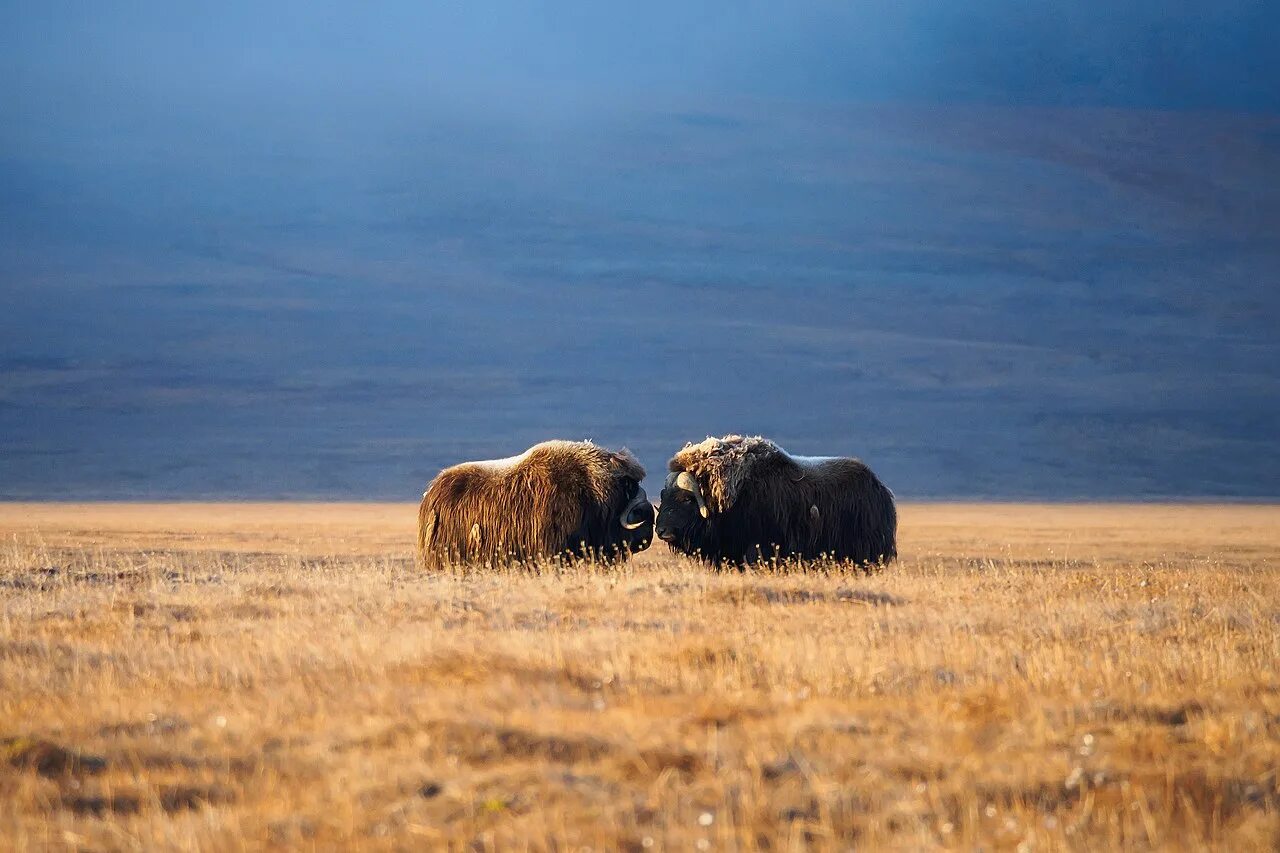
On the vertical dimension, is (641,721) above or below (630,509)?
below

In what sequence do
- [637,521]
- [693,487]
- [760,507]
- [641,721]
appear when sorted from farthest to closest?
[637,521], [760,507], [693,487], [641,721]

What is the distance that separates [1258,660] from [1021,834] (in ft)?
17.3

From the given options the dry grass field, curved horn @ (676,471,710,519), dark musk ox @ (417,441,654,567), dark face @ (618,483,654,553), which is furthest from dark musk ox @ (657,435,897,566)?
the dry grass field

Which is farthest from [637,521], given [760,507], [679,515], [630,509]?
[760,507]

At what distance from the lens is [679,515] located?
1930 centimetres

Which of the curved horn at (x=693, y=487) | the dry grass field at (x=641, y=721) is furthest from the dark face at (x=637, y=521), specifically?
the dry grass field at (x=641, y=721)

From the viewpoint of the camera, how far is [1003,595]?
15.7 metres

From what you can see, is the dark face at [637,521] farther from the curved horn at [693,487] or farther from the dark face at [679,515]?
the curved horn at [693,487]

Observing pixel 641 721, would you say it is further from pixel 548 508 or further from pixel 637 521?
pixel 637 521

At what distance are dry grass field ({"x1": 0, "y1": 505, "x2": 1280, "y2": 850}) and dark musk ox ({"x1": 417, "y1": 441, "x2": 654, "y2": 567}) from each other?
3.88 metres

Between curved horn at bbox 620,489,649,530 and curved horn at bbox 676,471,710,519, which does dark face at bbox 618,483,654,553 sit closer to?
curved horn at bbox 620,489,649,530

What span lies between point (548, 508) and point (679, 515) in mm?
1823

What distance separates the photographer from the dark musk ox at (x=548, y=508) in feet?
63.5

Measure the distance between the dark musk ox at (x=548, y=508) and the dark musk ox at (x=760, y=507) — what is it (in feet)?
2.10
